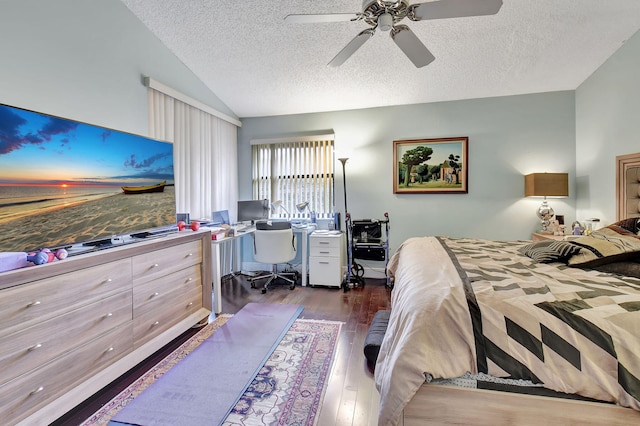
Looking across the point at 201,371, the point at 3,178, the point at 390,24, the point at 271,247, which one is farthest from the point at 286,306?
the point at 390,24

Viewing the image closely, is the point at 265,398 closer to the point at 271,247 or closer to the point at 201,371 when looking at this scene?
the point at 201,371

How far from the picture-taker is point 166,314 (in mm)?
2262

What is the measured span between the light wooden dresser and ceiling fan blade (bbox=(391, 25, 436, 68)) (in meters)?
2.31

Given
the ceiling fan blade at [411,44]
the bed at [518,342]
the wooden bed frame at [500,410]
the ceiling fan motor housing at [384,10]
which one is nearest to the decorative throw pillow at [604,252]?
the bed at [518,342]

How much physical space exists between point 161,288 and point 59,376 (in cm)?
78

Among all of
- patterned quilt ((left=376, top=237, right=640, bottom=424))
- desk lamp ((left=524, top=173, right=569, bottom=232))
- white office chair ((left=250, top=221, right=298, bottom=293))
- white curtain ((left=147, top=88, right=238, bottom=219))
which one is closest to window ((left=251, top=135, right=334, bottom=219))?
white curtain ((left=147, top=88, right=238, bottom=219))

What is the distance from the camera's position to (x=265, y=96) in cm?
395

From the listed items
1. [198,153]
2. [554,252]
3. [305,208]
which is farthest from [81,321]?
[305,208]

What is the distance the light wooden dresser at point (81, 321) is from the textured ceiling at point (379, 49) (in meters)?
2.16

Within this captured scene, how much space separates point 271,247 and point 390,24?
106 inches

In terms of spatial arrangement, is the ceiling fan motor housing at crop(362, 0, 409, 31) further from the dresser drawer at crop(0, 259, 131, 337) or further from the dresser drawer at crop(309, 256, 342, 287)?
the dresser drawer at crop(309, 256, 342, 287)

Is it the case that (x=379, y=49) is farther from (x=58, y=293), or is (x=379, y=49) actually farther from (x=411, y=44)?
(x=58, y=293)

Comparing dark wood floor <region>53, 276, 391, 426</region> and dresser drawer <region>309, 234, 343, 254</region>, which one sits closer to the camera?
dark wood floor <region>53, 276, 391, 426</region>

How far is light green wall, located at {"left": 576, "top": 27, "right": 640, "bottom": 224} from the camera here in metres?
2.55
